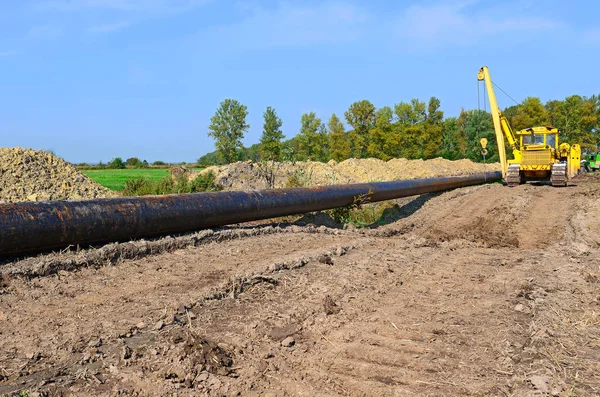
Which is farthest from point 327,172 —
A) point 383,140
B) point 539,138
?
point 383,140

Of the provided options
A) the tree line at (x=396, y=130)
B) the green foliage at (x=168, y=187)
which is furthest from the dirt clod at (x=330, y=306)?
the tree line at (x=396, y=130)

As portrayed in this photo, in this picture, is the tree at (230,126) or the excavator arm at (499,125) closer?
the excavator arm at (499,125)

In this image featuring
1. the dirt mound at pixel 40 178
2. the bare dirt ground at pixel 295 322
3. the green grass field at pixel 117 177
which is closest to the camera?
the bare dirt ground at pixel 295 322

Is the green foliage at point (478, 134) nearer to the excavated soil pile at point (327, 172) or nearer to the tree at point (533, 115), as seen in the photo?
the tree at point (533, 115)

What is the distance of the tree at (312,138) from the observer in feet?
211

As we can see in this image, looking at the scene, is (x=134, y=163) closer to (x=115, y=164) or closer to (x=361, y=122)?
(x=115, y=164)

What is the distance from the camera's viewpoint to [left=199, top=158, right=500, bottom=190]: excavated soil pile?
63.7 feet

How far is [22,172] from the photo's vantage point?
16422 millimetres

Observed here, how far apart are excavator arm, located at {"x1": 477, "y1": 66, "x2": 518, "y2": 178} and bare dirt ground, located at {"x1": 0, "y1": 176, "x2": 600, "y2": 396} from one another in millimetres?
19642

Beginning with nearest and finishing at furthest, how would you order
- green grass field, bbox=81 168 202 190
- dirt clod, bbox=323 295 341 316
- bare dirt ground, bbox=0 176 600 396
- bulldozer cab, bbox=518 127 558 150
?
bare dirt ground, bbox=0 176 600 396 → dirt clod, bbox=323 295 341 316 → bulldozer cab, bbox=518 127 558 150 → green grass field, bbox=81 168 202 190

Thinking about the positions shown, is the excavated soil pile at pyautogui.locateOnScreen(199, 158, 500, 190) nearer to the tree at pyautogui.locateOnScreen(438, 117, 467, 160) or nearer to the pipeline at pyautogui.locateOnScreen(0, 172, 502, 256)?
the pipeline at pyautogui.locateOnScreen(0, 172, 502, 256)

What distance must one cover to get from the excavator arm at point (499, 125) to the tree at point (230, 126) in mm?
38145

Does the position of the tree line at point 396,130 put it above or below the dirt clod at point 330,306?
above

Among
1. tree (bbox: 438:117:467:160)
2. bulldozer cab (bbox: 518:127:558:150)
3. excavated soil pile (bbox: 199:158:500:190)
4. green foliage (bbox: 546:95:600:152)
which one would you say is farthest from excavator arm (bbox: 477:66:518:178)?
tree (bbox: 438:117:467:160)
